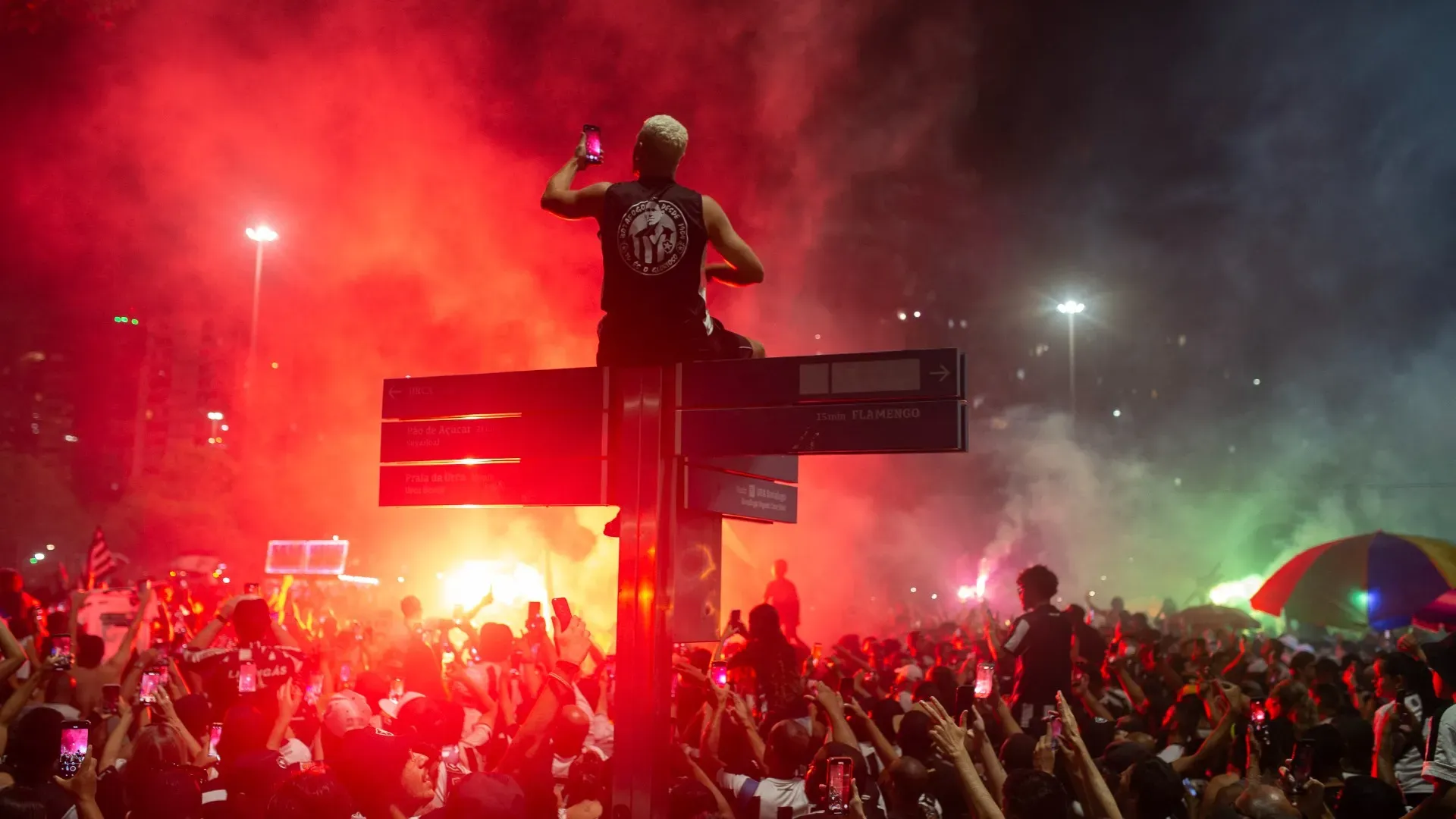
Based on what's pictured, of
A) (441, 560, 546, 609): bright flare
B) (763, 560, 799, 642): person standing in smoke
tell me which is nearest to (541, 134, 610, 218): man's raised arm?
(763, 560, 799, 642): person standing in smoke

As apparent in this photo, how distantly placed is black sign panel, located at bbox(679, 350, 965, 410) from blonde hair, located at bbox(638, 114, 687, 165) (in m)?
0.99

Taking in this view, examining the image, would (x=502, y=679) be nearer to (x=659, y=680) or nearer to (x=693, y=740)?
(x=693, y=740)

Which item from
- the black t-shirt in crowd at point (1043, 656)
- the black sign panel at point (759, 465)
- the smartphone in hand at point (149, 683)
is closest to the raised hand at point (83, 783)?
the smartphone in hand at point (149, 683)

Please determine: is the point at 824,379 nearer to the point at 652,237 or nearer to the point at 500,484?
the point at 652,237

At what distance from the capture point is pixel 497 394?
4.56 meters

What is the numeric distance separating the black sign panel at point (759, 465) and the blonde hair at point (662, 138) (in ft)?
4.26

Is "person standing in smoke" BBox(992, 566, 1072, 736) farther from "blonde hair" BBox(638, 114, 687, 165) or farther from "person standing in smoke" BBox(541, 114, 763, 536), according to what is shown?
"blonde hair" BBox(638, 114, 687, 165)

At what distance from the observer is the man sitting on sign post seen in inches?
175

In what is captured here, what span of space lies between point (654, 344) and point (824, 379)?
2.49 feet

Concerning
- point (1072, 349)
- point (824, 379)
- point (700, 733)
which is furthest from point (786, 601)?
point (1072, 349)

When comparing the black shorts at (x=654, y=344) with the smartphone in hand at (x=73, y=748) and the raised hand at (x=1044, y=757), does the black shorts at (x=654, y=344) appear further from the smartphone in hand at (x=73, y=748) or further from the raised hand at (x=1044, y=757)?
the smartphone in hand at (x=73, y=748)

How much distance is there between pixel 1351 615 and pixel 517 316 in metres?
15.3

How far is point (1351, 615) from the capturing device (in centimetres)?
1619

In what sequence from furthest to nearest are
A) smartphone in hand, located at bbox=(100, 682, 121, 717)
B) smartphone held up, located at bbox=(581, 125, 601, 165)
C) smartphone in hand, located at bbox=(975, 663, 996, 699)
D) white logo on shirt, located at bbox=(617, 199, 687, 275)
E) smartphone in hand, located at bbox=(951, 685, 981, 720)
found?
smartphone in hand, located at bbox=(951, 685, 981, 720)
smartphone in hand, located at bbox=(100, 682, 121, 717)
smartphone in hand, located at bbox=(975, 663, 996, 699)
smartphone held up, located at bbox=(581, 125, 601, 165)
white logo on shirt, located at bbox=(617, 199, 687, 275)
